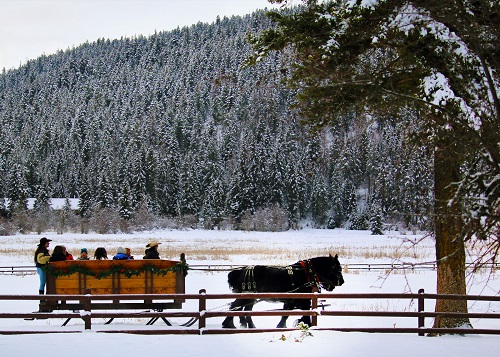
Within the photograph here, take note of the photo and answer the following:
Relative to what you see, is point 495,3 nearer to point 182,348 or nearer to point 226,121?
point 182,348

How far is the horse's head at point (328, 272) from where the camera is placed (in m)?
12.4

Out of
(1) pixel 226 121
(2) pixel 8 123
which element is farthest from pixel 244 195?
(2) pixel 8 123

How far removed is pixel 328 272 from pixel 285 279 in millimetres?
1062

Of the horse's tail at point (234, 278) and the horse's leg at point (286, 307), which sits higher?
the horse's tail at point (234, 278)

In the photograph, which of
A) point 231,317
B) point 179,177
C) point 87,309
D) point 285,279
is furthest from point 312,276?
point 179,177

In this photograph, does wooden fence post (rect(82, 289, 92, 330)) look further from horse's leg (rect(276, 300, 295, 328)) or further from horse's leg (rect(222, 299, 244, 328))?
horse's leg (rect(276, 300, 295, 328))

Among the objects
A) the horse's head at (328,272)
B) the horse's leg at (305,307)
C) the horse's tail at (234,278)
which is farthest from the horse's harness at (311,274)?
the horse's tail at (234,278)

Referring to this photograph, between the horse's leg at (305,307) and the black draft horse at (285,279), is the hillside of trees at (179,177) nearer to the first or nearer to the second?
the black draft horse at (285,279)

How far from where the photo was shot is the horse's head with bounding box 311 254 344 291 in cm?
1243

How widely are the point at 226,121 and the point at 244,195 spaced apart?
43.1 meters

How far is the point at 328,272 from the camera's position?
1248 centimetres

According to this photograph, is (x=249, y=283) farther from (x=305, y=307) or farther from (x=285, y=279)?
(x=305, y=307)

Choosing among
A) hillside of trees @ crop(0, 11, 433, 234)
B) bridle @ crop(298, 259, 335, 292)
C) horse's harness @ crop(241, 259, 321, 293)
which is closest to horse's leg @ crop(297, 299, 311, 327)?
horse's harness @ crop(241, 259, 321, 293)

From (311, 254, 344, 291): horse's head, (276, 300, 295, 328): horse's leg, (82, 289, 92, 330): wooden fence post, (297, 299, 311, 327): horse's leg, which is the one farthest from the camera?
(311, 254, 344, 291): horse's head
